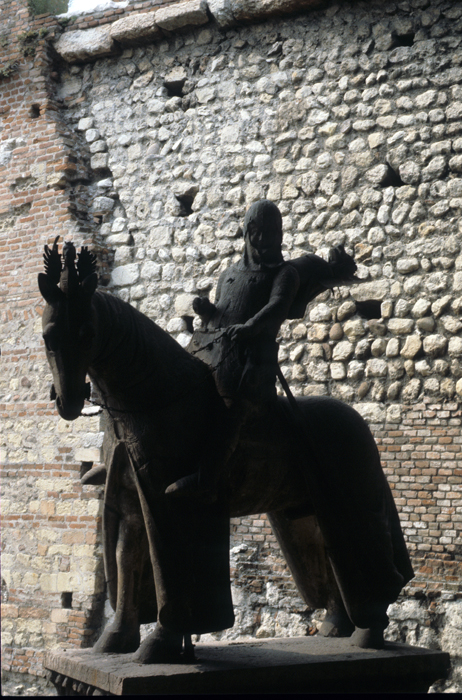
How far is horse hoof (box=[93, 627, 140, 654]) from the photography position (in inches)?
142

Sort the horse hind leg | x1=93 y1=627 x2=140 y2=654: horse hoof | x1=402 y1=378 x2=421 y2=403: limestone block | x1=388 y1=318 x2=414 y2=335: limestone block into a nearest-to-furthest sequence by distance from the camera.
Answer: x1=93 y1=627 x2=140 y2=654: horse hoof < the horse hind leg < x1=402 y1=378 x2=421 y2=403: limestone block < x1=388 y1=318 x2=414 y2=335: limestone block

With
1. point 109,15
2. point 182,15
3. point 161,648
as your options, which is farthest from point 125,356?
point 109,15

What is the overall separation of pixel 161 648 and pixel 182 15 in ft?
19.8

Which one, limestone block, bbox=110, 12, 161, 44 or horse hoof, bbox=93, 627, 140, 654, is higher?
limestone block, bbox=110, 12, 161, 44

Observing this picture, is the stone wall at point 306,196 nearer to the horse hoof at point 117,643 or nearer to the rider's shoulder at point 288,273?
the rider's shoulder at point 288,273

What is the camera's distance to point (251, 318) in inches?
144

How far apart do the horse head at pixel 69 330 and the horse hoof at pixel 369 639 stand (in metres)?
1.94

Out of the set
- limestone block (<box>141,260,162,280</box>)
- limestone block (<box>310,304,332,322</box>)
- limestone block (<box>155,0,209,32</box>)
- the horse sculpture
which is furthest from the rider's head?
limestone block (<box>155,0,209,32</box>)

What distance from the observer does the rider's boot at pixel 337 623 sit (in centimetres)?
418

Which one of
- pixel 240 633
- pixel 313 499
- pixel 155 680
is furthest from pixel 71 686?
pixel 240 633

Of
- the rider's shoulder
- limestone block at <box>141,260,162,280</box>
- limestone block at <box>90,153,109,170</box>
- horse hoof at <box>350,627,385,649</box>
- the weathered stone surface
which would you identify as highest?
the weathered stone surface

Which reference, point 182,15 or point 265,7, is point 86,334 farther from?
point 182,15

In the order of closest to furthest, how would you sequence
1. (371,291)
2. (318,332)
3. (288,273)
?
(288,273)
(371,291)
(318,332)

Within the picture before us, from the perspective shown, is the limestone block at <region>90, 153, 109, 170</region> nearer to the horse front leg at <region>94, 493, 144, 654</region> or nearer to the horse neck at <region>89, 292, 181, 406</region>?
the horse neck at <region>89, 292, 181, 406</region>
